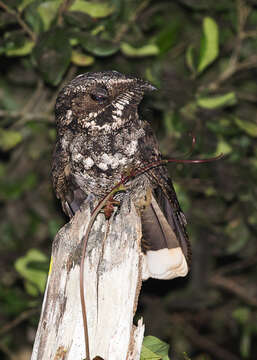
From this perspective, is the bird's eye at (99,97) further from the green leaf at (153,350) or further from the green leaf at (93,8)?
the green leaf at (153,350)

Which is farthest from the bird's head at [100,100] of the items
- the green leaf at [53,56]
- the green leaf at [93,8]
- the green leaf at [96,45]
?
the green leaf at [93,8]

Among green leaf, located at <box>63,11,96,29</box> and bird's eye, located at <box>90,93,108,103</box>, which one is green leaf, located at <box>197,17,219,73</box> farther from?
bird's eye, located at <box>90,93,108,103</box>

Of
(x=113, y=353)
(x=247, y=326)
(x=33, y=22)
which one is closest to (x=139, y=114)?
(x=33, y=22)

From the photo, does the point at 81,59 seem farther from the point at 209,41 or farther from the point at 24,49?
the point at 209,41

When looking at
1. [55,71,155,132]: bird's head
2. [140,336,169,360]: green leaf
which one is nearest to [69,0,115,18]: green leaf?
[55,71,155,132]: bird's head

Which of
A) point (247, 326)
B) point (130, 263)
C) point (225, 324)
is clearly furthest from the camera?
point (225, 324)

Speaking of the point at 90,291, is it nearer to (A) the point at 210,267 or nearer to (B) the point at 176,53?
(A) the point at 210,267
